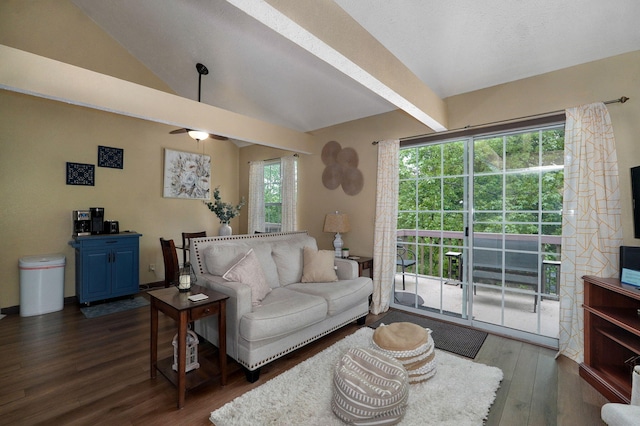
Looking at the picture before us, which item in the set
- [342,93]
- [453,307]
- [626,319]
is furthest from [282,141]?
[626,319]

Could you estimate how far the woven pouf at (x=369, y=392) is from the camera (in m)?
1.67

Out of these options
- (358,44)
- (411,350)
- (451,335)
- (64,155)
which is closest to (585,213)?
(451,335)

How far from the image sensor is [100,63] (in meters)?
4.23

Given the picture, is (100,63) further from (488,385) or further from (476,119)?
(488,385)

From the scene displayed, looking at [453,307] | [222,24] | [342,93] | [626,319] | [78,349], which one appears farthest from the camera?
[342,93]

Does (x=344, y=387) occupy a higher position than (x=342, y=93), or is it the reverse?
(x=342, y=93)

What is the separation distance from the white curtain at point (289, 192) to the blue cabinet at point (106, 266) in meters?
2.32

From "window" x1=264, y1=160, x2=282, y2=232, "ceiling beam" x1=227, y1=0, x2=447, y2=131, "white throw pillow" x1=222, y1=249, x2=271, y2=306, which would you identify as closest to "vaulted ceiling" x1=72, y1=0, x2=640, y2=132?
"ceiling beam" x1=227, y1=0, x2=447, y2=131

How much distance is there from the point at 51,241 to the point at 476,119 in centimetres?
569

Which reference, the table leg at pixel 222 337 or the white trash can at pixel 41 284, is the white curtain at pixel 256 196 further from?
the table leg at pixel 222 337

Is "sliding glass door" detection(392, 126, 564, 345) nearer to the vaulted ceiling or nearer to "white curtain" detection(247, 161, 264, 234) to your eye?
the vaulted ceiling

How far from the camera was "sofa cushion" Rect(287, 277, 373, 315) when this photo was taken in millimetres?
2790

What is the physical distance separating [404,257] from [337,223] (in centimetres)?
102

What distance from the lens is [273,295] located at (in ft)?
9.19
